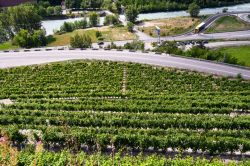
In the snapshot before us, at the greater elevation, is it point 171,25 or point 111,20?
point 111,20

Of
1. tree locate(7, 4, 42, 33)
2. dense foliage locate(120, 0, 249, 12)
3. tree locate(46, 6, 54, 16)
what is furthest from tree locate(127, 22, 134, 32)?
tree locate(46, 6, 54, 16)

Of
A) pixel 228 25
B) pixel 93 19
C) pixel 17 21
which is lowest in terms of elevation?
pixel 228 25

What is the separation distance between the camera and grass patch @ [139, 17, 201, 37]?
142363mm

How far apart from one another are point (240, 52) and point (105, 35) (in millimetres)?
51469

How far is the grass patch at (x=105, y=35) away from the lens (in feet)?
450

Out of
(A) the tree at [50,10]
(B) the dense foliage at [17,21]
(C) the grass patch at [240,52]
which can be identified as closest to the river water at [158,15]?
(A) the tree at [50,10]

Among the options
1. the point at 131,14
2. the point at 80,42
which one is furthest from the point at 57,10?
the point at 80,42

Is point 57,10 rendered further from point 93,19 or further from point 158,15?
point 158,15

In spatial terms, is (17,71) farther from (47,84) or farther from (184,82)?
(184,82)

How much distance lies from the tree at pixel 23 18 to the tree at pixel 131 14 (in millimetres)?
36678

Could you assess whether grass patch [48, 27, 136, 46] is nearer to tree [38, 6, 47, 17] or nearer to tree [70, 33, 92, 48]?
tree [70, 33, 92, 48]

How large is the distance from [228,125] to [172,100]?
48.8 feet

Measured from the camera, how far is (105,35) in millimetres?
140750

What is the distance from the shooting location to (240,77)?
8238cm
